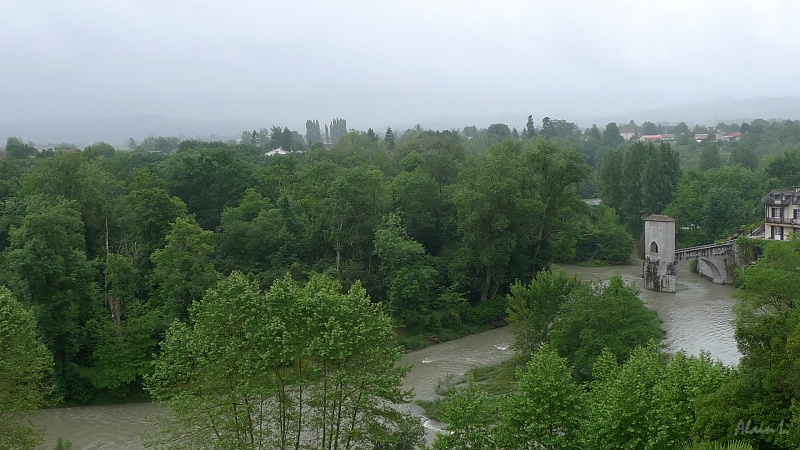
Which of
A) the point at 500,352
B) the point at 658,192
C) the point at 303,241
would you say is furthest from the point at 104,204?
the point at 658,192

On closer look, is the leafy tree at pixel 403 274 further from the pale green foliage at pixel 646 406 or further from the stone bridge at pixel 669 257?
the pale green foliage at pixel 646 406

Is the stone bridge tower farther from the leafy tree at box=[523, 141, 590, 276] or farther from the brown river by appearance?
the leafy tree at box=[523, 141, 590, 276]

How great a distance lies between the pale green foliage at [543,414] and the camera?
60.4 feet

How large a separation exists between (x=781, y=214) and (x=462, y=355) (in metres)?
29.2

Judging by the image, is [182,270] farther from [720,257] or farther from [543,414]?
[720,257]

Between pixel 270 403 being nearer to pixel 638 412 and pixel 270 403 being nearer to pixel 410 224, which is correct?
pixel 638 412

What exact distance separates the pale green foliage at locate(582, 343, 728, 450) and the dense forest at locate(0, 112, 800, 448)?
7.70 ft

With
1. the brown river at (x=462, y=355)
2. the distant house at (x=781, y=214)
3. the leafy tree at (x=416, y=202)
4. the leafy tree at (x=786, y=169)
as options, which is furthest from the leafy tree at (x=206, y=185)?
the leafy tree at (x=786, y=169)

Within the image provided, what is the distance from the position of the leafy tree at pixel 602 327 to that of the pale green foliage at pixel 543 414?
33.5 feet

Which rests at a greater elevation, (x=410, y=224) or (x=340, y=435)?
(x=410, y=224)

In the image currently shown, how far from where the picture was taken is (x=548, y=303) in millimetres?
34125

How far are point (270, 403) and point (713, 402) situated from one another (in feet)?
39.6

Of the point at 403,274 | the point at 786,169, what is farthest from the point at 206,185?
the point at 786,169

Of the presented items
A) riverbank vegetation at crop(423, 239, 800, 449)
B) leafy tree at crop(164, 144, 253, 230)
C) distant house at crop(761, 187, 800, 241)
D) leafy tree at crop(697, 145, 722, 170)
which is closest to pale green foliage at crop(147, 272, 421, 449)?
riverbank vegetation at crop(423, 239, 800, 449)
